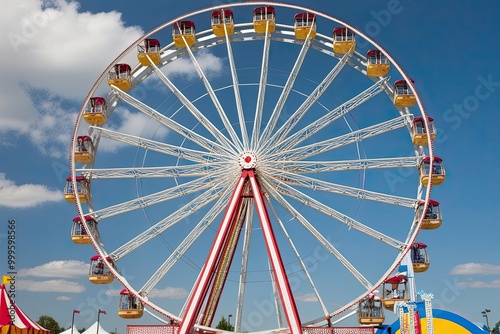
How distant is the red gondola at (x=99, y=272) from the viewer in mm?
22578

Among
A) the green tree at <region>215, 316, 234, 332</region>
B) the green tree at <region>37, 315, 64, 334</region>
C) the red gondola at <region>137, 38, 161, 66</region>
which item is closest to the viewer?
the red gondola at <region>137, 38, 161, 66</region>

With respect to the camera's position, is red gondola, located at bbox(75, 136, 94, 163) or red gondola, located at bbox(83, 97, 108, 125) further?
red gondola, located at bbox(83, 97, 108, 125)

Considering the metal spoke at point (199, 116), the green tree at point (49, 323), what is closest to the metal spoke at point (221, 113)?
the metal spoke at point (199, 116)

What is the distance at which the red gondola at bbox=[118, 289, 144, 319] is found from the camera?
2180 centimetres

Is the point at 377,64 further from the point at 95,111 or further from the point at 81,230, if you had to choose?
the point at 81,230

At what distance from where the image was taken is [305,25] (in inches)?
957

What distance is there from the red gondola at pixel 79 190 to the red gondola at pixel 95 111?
2485mm

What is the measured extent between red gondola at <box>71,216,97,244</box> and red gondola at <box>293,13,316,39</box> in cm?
1147

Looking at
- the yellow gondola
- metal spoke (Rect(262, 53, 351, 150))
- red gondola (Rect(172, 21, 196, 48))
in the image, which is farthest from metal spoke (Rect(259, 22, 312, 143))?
the yellow gondola

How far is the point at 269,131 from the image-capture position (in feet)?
73.0

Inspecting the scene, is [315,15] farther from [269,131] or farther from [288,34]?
[269,131]

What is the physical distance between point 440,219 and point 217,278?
888 cm

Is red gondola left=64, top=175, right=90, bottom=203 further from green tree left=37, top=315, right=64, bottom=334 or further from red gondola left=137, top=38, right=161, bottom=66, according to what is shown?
green tree left=37, top=315, right=64, bottom=334

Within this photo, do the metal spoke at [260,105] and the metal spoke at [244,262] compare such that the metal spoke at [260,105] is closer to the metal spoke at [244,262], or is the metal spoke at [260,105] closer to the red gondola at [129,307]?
A: the metal spoke at [244,262]
